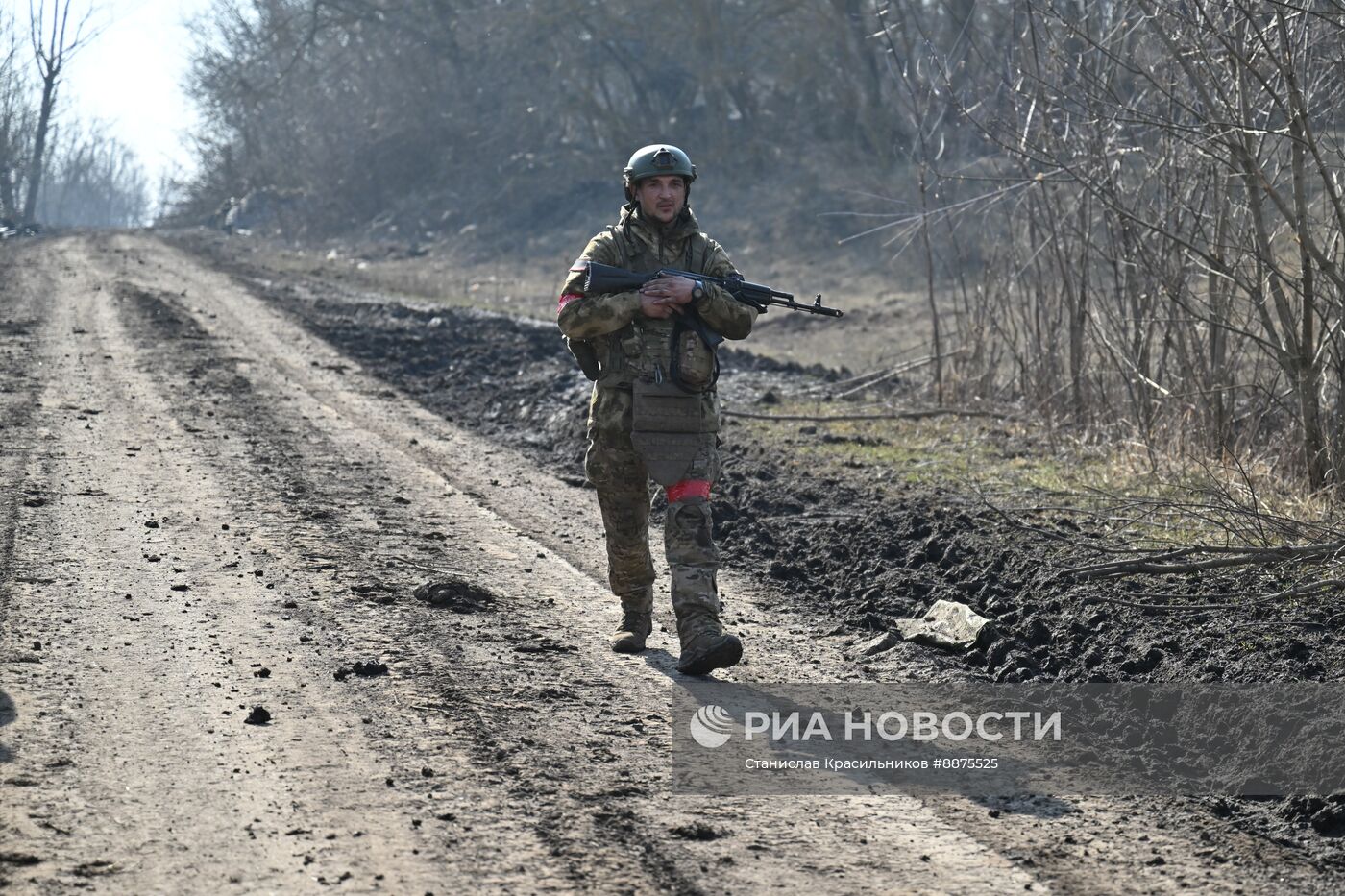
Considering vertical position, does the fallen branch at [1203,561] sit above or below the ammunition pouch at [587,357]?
below

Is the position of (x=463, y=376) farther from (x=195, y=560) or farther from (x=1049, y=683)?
(x=1049, y=683)

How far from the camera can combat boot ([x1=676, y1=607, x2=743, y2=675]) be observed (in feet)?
16.4

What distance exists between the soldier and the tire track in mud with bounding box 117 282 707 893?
0.44 metres

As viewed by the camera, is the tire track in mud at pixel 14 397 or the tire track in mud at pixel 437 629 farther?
the tire track in mud at pixel 14 397

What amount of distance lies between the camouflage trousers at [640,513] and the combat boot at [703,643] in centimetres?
3

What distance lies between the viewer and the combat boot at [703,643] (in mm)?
4988

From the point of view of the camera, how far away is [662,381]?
5211 millimetres

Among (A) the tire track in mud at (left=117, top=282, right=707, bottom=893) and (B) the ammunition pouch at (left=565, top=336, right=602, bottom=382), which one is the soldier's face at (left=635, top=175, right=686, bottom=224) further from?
(A) the tire track in mud at (left=117, top=282, right=707, bottom=893)

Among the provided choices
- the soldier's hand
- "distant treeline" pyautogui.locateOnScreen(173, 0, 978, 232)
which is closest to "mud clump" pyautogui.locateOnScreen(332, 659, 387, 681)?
the soldier's hand

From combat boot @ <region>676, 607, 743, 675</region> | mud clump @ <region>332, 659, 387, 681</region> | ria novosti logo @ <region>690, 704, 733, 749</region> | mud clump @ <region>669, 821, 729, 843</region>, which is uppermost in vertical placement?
combat boot @ <region>676, 607, 743, 675</region>

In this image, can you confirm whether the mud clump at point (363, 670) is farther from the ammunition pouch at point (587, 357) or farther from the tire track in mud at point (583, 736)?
the ammunition pouch at point (587, 357)

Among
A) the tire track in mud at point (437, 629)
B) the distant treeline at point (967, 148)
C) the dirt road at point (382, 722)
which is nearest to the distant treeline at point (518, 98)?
the distant treeline at point (967, 148)

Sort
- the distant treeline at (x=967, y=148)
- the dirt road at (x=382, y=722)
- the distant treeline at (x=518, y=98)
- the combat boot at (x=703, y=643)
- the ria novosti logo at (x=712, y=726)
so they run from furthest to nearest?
the distant treeline at (x=518, y=98)
the distant treeline at (x=967, y=148)
the combat boot at (x=703, y=643)
the ria novosti logo at (x=712, y=726)
the dirt road at (x=382, y=722)

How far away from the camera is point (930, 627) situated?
5.68 metres
